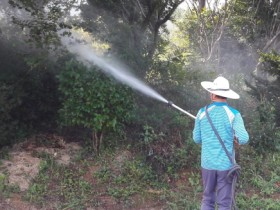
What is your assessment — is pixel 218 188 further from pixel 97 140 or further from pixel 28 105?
pixel 28 105

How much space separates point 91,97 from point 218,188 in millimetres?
2785

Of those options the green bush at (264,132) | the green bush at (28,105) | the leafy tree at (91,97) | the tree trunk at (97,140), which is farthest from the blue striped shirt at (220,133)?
the green bush at (28,105)

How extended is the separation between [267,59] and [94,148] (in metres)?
4.20

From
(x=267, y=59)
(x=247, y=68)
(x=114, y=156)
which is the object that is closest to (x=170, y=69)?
(x=267, y=59)

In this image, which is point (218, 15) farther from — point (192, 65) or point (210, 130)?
point (210, 130)

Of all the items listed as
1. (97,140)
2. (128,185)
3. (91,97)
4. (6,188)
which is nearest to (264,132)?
(128,185)

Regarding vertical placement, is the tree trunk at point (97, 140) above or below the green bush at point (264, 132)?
below

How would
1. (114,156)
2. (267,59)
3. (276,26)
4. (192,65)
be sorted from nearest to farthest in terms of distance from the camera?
(114,156) < (267,59) < (192,65) < (276,26)

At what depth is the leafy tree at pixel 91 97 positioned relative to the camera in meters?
6.36

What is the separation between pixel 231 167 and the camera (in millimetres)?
4438

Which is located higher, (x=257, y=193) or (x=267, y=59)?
(x=267, y=59)

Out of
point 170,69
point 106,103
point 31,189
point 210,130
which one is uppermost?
point 170,69

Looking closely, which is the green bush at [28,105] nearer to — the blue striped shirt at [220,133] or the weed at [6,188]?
the weed at [6,188]

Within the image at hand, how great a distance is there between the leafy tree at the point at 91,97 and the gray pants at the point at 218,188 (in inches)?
93.0
